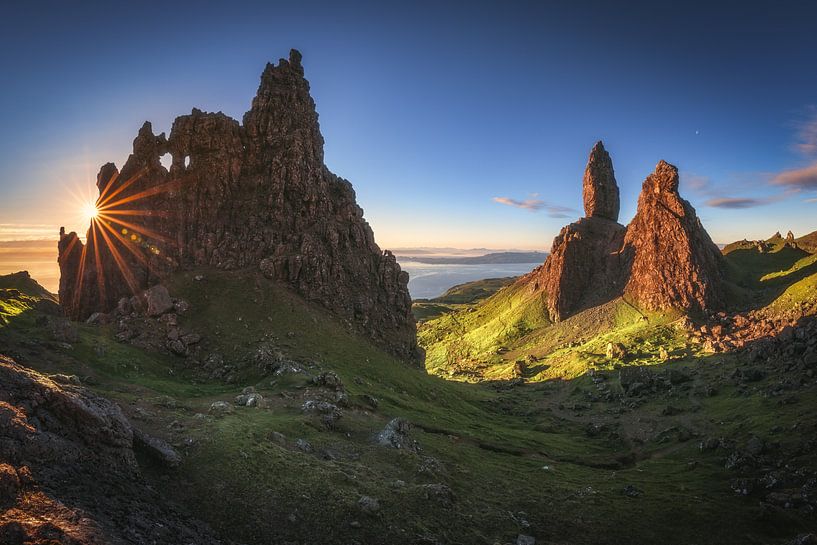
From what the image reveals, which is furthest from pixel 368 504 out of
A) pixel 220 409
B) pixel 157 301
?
pixel 157 301

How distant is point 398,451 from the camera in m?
53.8

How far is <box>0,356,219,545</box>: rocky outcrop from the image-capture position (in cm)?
2025

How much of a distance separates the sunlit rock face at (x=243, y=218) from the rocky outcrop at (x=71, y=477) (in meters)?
79.8

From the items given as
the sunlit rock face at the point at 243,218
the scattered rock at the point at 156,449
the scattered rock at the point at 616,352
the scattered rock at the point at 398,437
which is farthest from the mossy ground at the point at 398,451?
the scattered rock at the point at 616,352

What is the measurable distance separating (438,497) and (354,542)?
Answer: 12165 millimetres

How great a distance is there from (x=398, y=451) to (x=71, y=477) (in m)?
36.0

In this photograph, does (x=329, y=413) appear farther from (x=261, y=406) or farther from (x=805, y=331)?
(x=805, y=331)

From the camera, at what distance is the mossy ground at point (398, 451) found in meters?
36.4

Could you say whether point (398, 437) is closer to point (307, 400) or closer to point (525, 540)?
point (307, 400)

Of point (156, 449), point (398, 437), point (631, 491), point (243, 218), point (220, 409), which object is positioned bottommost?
point (631, 491)

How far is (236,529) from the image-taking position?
3112 centimetres

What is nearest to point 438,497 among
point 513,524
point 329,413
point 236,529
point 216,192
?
point 513,524

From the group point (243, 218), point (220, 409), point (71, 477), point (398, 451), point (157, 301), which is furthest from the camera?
point (243, 218)

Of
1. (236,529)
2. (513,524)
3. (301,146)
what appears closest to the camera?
(236,529)
